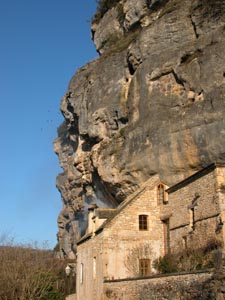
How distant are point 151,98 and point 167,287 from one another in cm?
1679

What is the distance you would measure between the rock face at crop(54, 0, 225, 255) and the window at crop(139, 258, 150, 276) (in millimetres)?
5395

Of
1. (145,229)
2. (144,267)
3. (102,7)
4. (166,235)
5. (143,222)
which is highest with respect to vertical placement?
(102,7)

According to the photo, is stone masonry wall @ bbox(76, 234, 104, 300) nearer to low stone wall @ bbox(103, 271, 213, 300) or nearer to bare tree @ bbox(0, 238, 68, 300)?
low stone wall @ bbox(103, 271, 213, 300)

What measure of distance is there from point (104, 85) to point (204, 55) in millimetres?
11207

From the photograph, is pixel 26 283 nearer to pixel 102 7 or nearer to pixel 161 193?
pixel 161 193

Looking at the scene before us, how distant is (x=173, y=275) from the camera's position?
17844 millimetres

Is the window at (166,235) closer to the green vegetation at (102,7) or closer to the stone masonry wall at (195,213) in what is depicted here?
the stone masonry wall at (195,213)

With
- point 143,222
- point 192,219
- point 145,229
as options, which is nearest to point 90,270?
point 145,229

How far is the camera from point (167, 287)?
1811cm

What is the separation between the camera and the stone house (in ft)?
78.3

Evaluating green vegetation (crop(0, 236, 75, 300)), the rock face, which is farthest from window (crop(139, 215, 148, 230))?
green vegetation (crop(0, 236, 75, 300))

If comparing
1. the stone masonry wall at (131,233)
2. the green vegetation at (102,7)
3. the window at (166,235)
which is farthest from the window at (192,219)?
the green vegetation at (102,7)

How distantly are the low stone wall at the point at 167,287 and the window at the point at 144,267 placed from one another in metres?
3.17

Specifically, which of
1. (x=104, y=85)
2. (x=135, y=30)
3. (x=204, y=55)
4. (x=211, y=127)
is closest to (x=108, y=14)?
(x=135, y=30)
